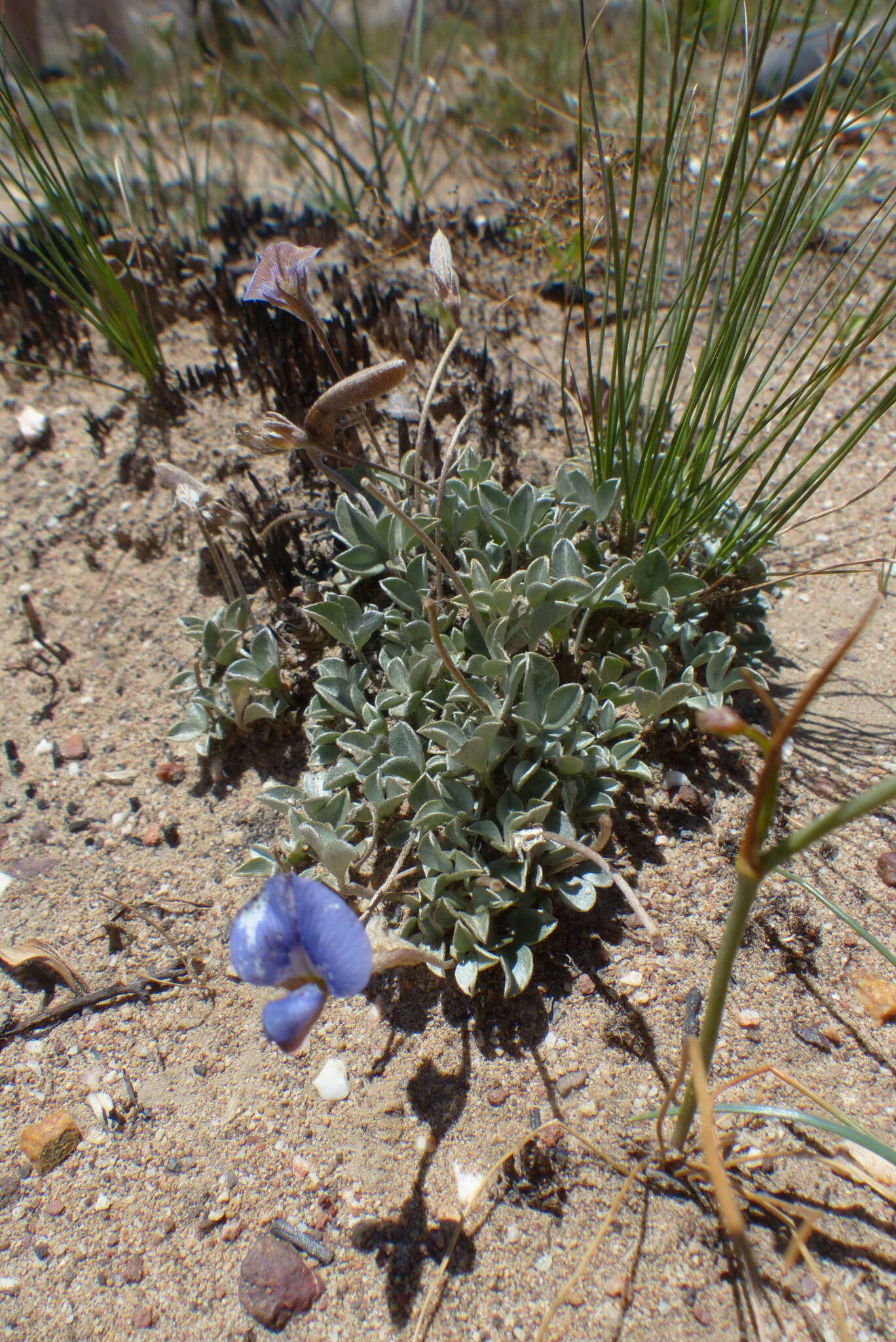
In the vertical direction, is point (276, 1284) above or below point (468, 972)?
below

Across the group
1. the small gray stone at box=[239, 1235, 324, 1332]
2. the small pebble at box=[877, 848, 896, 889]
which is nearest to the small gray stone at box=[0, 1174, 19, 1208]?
the small gray stone at box=[239, 1235, 324, 1332]

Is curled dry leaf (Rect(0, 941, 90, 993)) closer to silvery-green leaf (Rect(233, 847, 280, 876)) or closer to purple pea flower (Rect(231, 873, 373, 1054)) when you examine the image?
silvery-green leaf (Rect(233, 847, 280, 876))

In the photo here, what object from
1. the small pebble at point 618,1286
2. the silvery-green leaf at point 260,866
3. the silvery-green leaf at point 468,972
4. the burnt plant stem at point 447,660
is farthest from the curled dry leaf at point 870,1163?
the silvery-green leaf at point 260,866

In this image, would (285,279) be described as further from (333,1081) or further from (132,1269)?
(132,1269)

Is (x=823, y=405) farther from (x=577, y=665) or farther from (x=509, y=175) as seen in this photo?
(x=509, y=175)

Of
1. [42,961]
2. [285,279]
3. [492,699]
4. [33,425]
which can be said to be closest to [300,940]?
[492,699]

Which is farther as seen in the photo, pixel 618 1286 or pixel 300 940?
pixel 618 1286

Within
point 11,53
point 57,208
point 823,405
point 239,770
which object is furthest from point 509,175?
point 11,53
